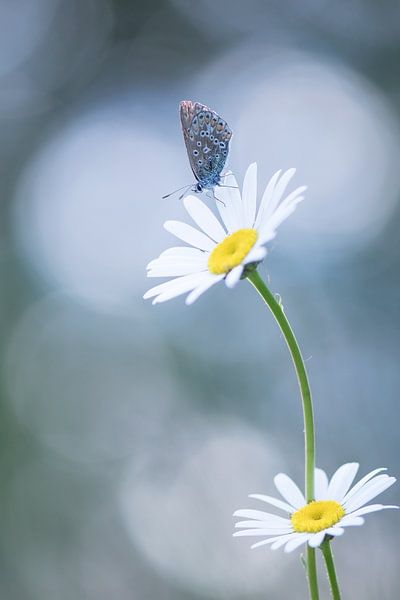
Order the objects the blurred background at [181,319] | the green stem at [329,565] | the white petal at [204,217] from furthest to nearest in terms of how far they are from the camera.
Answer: the blurred background at [181,319] < the white petal at [204,217] < the green stem at [329,565]

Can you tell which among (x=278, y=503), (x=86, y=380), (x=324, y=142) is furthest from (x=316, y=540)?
(x=86, y=380)

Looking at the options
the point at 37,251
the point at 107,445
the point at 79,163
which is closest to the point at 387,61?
the point at 79,163

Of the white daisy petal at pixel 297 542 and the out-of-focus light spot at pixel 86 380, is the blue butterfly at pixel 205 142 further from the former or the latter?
the out-of-focus light spot at pixel 86 380

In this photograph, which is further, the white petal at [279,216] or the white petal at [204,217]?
the white petal at [204,217]

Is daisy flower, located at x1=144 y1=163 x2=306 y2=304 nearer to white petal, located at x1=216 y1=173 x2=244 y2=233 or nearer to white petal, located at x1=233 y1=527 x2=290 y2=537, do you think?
white petal, located at x1=216 y1=173 x2=244 y2=233

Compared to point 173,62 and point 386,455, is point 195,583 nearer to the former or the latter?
point 386,455

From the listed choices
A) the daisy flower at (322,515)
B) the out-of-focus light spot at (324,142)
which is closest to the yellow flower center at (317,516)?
the daisy flower at (322,515)
